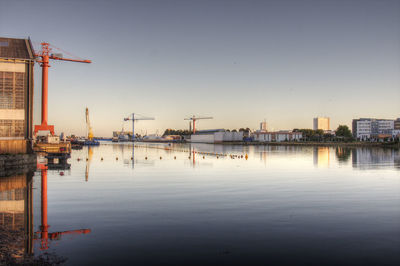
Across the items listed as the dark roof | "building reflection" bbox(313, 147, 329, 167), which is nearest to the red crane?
the dark roof


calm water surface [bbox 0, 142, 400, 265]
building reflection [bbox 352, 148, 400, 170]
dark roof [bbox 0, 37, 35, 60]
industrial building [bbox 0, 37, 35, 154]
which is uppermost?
dark roof [bbox 0, 37, 35, 60]

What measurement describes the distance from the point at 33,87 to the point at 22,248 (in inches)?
1717

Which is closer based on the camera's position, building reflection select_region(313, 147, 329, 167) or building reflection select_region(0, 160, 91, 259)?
building reflection select_region(0, 160, 91, 259)

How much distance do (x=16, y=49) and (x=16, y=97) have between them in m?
7.92

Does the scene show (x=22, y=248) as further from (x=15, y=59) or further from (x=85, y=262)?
(x=15, y=59)

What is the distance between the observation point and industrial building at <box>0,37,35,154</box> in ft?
153

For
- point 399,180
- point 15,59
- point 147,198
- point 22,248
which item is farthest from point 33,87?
point 399,180

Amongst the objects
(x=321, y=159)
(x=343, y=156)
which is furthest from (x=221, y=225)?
(x=343, y=156)

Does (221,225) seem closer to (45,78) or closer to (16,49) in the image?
(16,49)

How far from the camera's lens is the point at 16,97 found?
47.8 m

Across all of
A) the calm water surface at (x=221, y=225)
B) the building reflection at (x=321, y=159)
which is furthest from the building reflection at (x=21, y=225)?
the building reflection at (x=321, y=159)

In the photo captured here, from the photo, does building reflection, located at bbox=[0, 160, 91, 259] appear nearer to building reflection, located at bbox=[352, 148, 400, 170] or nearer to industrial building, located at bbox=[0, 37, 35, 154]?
industrial building, located at bbox=[0, 37, 35, 154]

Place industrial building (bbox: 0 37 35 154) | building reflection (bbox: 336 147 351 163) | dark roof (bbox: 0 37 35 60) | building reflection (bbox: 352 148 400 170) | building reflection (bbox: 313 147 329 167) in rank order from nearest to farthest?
industrial building (bbox: 0 37 35 154) < dark roof (bbox: 0 37 35 60) < building reflection (bbox: 352 148 400 170) < building reflection (bbox: 313 147 329 167) < building reflection (bbox: 336 147 351 163)

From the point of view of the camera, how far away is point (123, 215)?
1823cm
